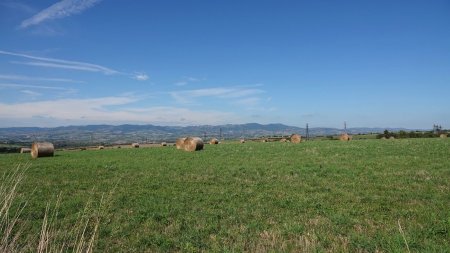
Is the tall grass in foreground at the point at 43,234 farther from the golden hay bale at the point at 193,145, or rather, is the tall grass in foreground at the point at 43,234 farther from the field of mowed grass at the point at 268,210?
the golden hay bale at the point at 193,145

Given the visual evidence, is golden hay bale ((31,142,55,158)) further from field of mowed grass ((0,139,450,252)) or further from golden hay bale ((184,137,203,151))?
field of mowed grass ((0,139,450,252))

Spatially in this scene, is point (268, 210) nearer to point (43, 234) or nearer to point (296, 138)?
point (43, 234)

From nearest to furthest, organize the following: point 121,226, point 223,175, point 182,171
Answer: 1. point 121,226
2. point 223,175
3. point 182,171

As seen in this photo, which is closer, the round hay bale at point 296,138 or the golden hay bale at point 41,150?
the golden hay bale at point 41,150

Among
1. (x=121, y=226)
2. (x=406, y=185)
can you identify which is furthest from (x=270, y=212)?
(x=406, y=185)

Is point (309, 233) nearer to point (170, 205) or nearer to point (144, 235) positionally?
point (144, 235)

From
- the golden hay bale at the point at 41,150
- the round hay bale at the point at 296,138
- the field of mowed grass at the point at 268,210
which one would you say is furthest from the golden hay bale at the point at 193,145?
the round hay bale at the point at 296,138

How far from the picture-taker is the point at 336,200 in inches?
420

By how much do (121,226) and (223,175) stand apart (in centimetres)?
793

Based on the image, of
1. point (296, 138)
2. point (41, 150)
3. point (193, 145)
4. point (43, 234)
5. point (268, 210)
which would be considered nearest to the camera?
point (43, 234)

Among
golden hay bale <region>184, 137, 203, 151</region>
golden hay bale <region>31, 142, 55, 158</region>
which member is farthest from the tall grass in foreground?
golden hay bale <region>184, 137, 203, 151</region>

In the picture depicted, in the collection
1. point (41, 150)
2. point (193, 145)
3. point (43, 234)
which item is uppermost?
point (43, 234)

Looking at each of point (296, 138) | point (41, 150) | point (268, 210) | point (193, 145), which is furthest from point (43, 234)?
point (296, 138)

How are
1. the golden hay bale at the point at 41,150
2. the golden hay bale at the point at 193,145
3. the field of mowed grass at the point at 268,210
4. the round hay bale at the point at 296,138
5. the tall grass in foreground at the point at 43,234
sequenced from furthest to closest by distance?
1. the round hay bale at the point at 296,138
2. the golden hay bale at the point at 193,145
3. the golden hay bale at the point at 41,150
4. the field of mowed grass at the point at 268,210
5. the tall grass in foreground at the point at 43,234
